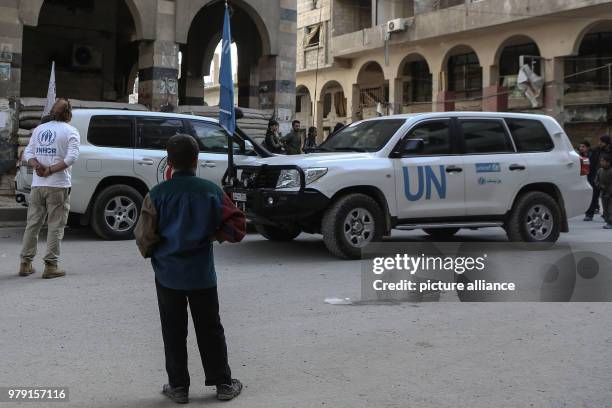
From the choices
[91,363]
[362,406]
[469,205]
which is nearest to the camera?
[362,406]

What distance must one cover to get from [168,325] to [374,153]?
5322mm

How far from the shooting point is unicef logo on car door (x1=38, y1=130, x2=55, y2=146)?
707 centimetres

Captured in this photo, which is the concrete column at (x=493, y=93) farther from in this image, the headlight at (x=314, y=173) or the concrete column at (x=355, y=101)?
the headlight at (x=314, y=173)

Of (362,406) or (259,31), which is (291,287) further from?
(259,31)

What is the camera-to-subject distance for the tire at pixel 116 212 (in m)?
9.99

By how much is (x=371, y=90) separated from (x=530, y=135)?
30881 millimetres

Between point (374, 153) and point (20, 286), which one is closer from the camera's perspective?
point (20, 286)

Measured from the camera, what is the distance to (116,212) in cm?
1016

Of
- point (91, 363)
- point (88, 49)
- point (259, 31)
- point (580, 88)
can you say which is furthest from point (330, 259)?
point (580, 88)

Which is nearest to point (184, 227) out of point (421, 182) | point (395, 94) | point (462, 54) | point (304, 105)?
point (421, 182)

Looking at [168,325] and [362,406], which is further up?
[168,325]

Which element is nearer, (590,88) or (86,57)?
(86,57)

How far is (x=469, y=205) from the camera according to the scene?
9.05 m

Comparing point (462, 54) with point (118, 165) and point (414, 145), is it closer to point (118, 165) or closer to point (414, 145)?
point (118, 165)
